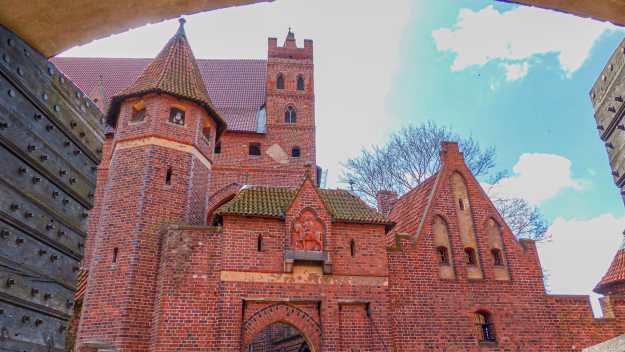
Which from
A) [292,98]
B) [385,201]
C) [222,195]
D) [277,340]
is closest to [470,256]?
[385,201]

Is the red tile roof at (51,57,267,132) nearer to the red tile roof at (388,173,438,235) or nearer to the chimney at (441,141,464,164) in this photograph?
the red tile roof at (388,173,438,235)

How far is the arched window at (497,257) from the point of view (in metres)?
15.1

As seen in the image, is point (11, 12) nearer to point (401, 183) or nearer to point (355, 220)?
point (355, 220)

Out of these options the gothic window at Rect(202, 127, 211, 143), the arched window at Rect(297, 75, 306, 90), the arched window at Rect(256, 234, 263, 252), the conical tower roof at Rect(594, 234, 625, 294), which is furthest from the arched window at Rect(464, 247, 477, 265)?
the arched window at Rect(297, 75, 306, 90)

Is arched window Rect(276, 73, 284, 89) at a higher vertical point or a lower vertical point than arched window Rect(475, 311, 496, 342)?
higher

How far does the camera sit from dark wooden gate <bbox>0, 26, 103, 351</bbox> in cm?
207

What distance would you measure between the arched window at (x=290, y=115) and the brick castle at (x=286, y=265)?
6.12m

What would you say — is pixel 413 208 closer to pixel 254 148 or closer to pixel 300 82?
pixel 254 148

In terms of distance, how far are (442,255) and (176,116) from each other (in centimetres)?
922

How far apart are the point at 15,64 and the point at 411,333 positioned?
41.5 feet

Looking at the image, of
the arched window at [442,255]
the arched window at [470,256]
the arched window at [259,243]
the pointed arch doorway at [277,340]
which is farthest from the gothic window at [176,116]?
the arched window at [470,256]

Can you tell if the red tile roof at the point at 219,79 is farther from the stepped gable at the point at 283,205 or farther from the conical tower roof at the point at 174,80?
the stepped gable at the point at 283,205

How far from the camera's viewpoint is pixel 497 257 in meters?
15.3

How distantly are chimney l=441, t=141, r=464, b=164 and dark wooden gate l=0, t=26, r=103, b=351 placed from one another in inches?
592
